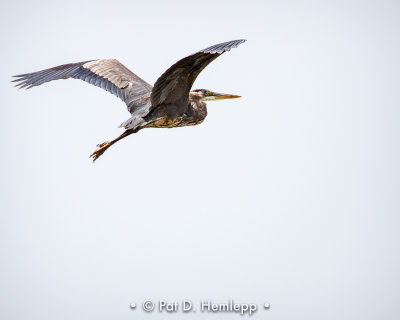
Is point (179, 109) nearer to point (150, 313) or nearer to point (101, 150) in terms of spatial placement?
point (101, 150)

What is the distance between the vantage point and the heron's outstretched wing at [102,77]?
11.3 m

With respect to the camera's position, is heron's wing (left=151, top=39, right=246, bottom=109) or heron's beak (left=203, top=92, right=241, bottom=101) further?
heron's beak (left=203, top=92, right=241, bottom=101)

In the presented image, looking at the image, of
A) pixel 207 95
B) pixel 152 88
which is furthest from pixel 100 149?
pixel 207 95

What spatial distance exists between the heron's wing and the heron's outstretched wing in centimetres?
95

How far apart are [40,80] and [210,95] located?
88.9 inches

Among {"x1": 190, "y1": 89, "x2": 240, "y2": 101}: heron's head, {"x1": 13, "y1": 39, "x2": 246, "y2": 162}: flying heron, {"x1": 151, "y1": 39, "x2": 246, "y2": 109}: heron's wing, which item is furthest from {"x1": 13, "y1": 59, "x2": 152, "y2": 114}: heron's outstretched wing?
{"x1": 151, "y1": 39, "x2": 246, "y2": 109}: heron's wing

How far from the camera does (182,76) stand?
385 inches

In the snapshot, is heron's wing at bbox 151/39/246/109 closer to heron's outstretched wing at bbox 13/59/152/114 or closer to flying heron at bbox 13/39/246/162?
flying heron at bbox 13/39/246/162

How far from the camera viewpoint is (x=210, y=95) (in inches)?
444

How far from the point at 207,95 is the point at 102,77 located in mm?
1464

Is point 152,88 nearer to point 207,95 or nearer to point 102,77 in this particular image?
point 207,95

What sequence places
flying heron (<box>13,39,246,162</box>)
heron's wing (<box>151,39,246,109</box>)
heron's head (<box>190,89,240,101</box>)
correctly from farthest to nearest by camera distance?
heron's head (<box>190,89,240,101</box>), flying heron (<box>13,39,246,162</box>), heron's wing (<box>151,39,246,109</box>)

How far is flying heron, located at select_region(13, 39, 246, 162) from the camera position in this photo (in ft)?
31.2

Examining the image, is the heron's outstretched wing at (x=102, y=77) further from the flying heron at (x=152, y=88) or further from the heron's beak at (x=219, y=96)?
the heron's beak at (x=219, y=96)
